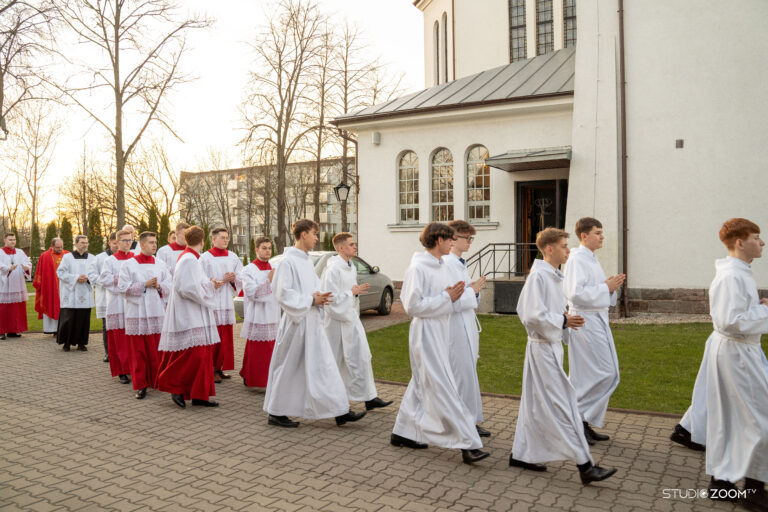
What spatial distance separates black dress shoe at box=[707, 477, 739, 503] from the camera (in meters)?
4.40

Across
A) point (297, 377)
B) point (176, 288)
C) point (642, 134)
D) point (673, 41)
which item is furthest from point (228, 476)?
point (673, 41)

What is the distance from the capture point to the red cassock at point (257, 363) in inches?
327

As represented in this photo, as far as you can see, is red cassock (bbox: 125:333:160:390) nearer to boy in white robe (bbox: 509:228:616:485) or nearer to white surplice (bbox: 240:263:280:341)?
white surplice (bbox: 240:263:280:341)

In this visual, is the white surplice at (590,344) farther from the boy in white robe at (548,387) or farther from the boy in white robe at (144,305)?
the boy in white robe at (144,305)

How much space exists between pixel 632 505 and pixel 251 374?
5422 millimetres

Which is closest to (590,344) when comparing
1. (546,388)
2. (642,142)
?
(546,388)

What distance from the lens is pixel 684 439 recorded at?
5566 millimetres

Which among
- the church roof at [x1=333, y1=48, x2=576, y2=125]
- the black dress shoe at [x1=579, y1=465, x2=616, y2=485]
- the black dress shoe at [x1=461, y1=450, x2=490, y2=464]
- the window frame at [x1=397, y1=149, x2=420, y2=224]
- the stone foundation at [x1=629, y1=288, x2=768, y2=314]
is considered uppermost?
the church roof at [x1=333, y1=48, x2=576, y2=125]

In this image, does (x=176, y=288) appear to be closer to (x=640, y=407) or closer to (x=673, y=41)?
(x=640, y=407)

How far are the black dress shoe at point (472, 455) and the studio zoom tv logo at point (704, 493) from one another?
1426 millimetres

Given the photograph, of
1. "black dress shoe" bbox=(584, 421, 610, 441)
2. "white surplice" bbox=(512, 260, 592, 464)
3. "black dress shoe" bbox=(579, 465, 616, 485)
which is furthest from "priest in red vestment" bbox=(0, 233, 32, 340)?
"black dress shoe" bbox=(579, 465, 616, 485)

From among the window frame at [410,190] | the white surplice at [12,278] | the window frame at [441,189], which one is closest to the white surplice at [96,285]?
the white surplice at [12,278]

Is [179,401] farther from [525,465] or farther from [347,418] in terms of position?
[525,465]

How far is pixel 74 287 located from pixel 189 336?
607cm
